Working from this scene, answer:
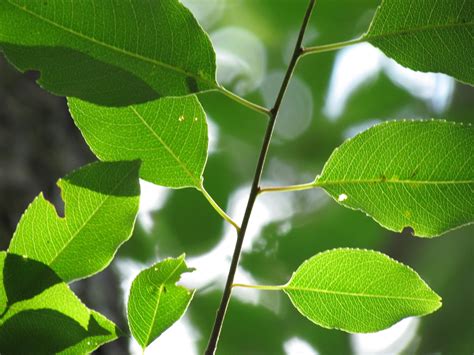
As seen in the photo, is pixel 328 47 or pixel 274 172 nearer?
pixel 328 47

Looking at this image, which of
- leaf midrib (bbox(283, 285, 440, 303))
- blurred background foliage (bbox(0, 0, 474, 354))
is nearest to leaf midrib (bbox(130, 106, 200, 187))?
leaf midrib (bbox(283, 285, 440, 303))

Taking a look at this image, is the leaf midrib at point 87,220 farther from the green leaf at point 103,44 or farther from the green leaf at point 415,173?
the green leaf at point 415,173

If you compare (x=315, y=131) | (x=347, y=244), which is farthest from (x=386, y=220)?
(x=315, y=131)

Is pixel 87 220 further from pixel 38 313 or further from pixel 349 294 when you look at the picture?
pixel 349 294

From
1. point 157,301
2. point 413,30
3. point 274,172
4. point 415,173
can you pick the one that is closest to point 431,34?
point 413,30

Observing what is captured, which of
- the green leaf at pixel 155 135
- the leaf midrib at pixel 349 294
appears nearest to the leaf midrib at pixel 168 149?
the green leaf at pixel 155 135

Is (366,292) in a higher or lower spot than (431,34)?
lower
